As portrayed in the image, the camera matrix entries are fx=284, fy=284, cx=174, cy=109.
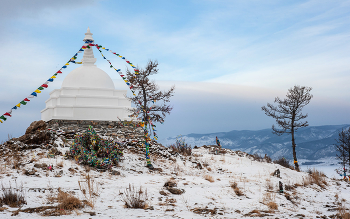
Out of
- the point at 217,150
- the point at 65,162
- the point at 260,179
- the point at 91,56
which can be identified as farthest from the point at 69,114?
the point at 260,179

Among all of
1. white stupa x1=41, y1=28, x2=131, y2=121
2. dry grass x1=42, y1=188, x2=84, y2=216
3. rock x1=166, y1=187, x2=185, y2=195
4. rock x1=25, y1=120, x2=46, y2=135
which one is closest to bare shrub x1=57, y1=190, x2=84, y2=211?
dry grass x1=42, y1=188, x2=84, y2=216

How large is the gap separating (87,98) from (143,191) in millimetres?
15047

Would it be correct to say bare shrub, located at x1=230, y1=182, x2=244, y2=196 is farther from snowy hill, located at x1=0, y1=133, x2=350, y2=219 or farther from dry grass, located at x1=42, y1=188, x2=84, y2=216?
dry grass, located at x1=42, y1=188, x2=84, y2=216

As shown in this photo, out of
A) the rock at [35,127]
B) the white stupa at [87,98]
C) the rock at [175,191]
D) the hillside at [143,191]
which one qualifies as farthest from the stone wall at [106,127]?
the rock at [175,191]

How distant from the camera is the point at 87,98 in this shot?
22.8m

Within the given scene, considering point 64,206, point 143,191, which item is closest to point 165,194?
point 143,191

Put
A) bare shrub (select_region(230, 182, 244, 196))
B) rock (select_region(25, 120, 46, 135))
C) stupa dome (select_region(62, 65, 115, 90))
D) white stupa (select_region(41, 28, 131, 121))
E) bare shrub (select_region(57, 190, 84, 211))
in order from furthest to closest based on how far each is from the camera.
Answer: stupa dome (select_region(62, 65, 115, 90)) < white stupa (select_region(41, 28, 131, 121)) < rock (select_region(25, 120, 46, 135)) < bare shrub (select_region(230, 182, 244, 196)) < bare shrub (select_region(57, 190, 84, 211))

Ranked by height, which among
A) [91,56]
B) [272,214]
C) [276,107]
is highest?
[91,56]

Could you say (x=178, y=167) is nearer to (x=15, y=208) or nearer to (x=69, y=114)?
(x=15, y=208)

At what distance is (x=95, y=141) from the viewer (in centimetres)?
1423

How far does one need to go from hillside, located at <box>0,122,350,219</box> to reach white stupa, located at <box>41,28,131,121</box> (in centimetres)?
631

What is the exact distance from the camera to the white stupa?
72.8 feet

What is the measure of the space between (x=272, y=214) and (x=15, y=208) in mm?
6933

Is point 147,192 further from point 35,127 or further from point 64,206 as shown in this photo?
point 35,127
